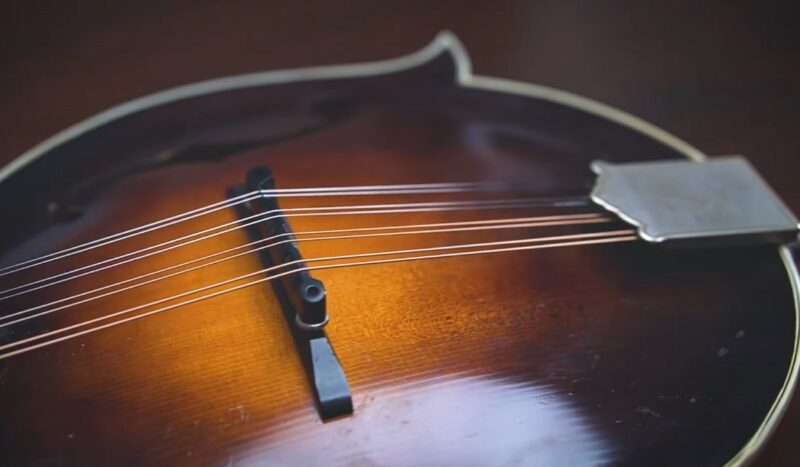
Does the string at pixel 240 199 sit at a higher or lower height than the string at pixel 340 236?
higher

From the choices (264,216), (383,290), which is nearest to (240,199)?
(264,216)

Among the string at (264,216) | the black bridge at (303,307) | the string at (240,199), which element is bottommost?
the black bridge at (303,307)

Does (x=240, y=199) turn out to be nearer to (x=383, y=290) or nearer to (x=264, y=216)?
(x=264, y=216)

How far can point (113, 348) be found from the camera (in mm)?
638

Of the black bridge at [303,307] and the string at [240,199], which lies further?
the string at [240,199]

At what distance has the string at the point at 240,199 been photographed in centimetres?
72

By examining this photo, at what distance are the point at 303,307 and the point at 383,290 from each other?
0.09 metres

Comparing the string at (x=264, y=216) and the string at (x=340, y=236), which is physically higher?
the string at (x=264, y=216)

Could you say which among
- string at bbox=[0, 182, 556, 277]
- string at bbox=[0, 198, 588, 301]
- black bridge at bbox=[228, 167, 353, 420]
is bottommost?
black bridge at bbox=[228, 167, 353, 420]

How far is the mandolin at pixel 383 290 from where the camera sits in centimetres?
61

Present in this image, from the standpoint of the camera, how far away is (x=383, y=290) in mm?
706

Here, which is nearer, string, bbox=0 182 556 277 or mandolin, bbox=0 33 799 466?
mandolin, bbox=0 33 799 466

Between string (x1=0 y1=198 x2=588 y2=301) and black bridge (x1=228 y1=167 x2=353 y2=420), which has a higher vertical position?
string (x1=0 y1=198 x2=588 y2=301)

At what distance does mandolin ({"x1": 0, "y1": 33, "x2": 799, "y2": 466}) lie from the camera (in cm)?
61
